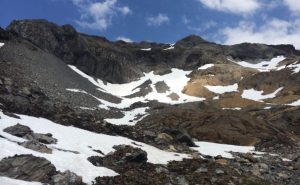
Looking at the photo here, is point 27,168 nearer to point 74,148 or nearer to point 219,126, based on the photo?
point 74,148

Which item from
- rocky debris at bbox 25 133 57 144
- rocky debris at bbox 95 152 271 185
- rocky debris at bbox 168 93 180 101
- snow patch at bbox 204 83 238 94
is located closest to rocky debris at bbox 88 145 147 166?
rocky debris at bbox 95 152 271 185

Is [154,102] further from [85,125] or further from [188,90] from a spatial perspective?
[85,125]

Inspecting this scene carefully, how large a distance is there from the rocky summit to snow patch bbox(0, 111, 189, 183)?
0.11 metres

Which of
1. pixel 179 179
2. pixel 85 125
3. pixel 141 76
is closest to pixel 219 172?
pixel 179 179

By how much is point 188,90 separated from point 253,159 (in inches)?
4425

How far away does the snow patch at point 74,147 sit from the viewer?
29.7 m

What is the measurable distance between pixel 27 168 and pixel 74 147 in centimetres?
939

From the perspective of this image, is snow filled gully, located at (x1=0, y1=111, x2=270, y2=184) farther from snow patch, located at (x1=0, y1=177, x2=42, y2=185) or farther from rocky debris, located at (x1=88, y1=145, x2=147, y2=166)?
rocky debris, located at (x1=88, y1=145, x2=147, y2=166)

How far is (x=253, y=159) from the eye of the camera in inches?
1842

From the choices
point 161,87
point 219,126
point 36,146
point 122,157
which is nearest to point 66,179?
point 36,146

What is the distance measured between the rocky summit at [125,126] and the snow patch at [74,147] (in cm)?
11

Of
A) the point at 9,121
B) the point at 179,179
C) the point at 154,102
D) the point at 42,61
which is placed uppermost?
the point at 42,61

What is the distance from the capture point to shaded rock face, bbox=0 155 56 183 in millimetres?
25812

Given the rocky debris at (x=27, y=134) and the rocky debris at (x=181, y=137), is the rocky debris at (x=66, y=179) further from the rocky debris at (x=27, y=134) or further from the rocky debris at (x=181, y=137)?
the rocky debris at (x=181, y=137)
